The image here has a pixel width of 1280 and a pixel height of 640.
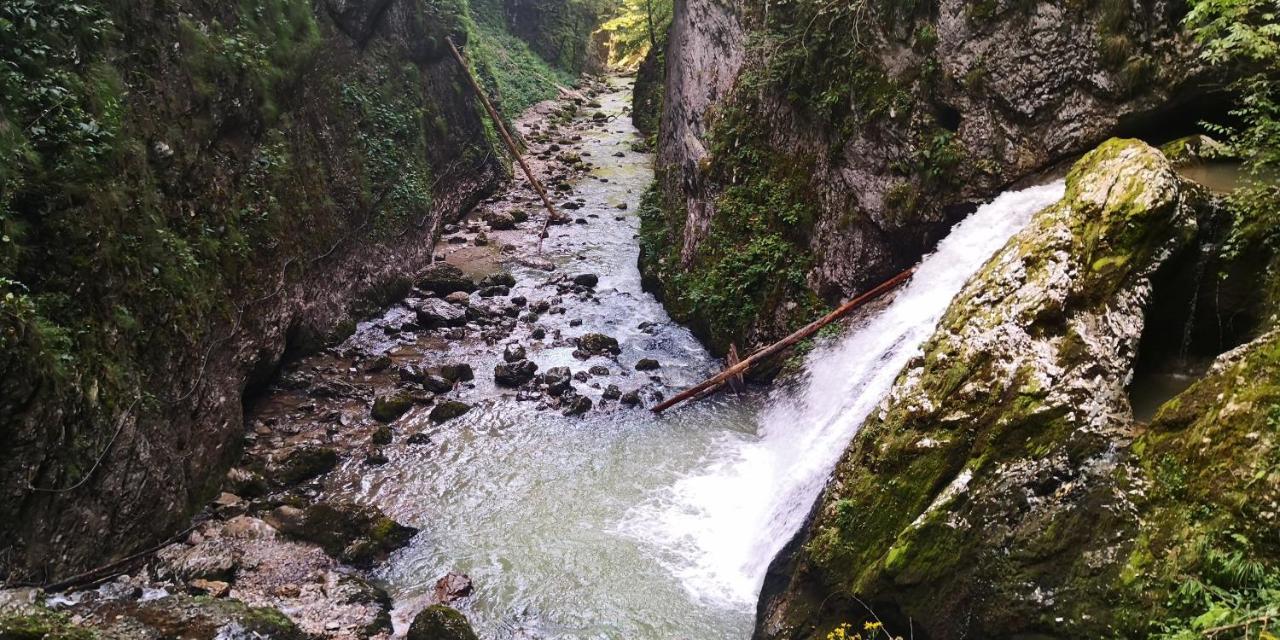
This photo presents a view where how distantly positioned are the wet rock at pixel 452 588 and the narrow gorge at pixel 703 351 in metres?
0.06

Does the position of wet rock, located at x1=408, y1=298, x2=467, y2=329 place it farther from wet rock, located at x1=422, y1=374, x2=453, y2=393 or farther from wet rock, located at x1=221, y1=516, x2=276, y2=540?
wet rock, located at x1=221, y1=516, x2=276, y2=540

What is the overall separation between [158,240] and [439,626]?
6134 mm

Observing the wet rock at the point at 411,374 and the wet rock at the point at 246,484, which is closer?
the wet rock at the point at 246,484

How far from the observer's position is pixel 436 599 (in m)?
8.45

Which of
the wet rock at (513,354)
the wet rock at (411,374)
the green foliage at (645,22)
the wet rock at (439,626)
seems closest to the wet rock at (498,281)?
the wet rock at (513,354)

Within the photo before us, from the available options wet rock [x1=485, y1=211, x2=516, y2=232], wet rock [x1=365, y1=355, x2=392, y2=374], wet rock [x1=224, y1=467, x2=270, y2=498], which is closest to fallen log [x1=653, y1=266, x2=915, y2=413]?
wet rock [x1=365, y1=355, x2=392, y2=374]

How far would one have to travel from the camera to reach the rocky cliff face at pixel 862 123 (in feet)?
29.8

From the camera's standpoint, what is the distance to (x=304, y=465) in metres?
10.5

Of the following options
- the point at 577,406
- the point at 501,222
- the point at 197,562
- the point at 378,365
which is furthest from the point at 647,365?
the point at 501,222

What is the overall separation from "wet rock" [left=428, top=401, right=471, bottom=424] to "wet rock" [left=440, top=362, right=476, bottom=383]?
988 millimetres

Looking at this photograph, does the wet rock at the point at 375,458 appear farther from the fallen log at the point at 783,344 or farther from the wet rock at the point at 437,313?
the wet rock at the point at 437,313

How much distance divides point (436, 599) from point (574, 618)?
1.67 metres

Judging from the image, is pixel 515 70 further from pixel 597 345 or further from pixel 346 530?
pixel 346 530

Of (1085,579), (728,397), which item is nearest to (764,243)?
(728,397)
